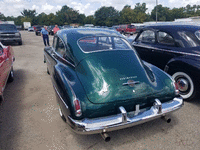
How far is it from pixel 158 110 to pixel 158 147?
1.84ft

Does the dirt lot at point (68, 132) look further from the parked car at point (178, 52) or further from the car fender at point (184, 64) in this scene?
the car fender at point (184, 64)

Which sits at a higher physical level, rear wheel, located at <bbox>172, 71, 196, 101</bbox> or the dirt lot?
rear wheel, located at <bbox>172, 71, 196, 101</bbox>

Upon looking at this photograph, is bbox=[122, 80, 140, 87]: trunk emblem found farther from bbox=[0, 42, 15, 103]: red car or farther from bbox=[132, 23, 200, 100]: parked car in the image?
bbox=[0, 42, 15, 103]: red car

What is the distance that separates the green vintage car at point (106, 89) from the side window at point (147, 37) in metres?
1.98

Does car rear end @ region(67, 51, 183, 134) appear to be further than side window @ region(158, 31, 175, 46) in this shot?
No

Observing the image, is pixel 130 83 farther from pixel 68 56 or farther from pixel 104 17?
pixel 104 17

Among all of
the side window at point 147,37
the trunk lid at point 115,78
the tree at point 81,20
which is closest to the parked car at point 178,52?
the side window at point 147,37

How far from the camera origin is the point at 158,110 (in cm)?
249

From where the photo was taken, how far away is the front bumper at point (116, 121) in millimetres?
2205

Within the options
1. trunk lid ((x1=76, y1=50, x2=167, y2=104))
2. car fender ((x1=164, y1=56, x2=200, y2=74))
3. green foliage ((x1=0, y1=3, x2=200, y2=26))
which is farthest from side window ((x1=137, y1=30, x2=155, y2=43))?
green foliage ((x1=0, y1=3, x2=200, y2=26))

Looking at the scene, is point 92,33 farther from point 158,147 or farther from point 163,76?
point 158,147

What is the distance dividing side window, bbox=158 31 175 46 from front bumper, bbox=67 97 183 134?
233cm

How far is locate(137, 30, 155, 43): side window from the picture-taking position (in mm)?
4910

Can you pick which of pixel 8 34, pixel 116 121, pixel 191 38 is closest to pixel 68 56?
pixel 116 121
